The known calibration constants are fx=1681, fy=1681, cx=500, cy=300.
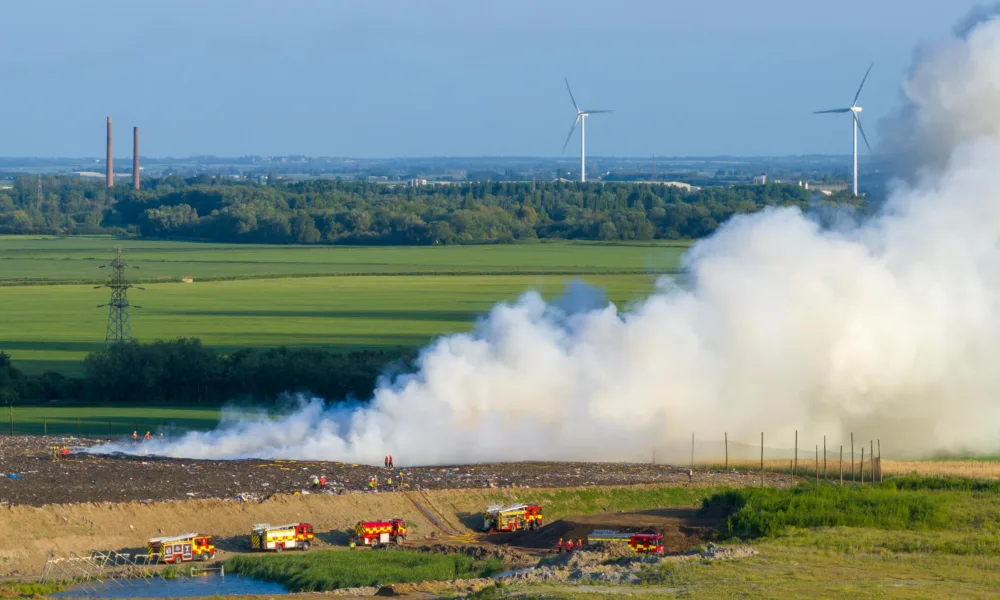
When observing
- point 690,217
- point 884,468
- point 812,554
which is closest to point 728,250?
point 884,468

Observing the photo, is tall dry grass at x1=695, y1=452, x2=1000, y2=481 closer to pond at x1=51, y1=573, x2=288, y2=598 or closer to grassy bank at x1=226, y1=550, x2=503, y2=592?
grassy bank at x1=226, y1=550, x2=503, y2=592

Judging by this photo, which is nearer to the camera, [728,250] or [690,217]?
[728,250]

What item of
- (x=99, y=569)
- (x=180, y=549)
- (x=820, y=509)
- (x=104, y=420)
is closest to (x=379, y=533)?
(x=180, y=549)

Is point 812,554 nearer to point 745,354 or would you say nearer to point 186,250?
point 745,354

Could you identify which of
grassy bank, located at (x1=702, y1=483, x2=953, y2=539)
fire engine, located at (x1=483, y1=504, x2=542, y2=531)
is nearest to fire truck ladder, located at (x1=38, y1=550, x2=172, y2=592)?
fire engine, located at (x1=483, y1=504, x2=542, y2=531)

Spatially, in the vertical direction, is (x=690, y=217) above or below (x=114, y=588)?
above

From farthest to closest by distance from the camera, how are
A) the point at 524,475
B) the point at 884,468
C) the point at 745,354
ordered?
the point at 745,354
the point at 884,468
the point at 524,475
